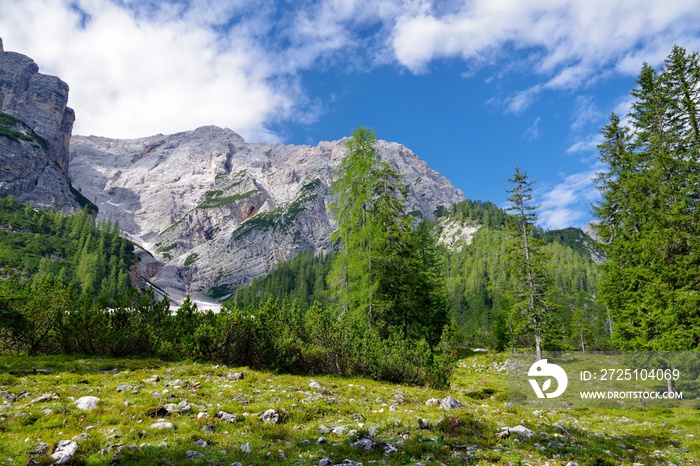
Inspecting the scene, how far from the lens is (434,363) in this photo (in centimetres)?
1894

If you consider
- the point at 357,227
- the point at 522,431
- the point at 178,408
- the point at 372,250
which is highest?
the point at 357,227

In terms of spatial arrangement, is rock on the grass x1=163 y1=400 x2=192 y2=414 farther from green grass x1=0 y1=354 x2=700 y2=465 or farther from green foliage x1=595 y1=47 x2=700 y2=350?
green foliage x1=595 y1=47 x2=700 y2=350

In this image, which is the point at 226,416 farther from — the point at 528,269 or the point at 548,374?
the point at 528,269

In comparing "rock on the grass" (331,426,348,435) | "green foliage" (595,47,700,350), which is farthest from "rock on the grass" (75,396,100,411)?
"green foliage" (595,47,700,350)

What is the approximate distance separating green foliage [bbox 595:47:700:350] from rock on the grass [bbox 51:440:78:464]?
28.1 meters

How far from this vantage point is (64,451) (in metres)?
6.68

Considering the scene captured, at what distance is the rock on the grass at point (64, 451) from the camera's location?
21.1 feet

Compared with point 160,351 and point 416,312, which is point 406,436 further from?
point 416,312

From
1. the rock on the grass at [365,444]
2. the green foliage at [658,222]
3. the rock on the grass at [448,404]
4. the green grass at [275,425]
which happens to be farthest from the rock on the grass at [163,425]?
the green foliage at [658,222]

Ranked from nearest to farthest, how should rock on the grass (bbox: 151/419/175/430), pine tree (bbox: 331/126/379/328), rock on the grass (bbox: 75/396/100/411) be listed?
rock on the grass (bbox: 151/419/175/430) → rock on the grass (bbox: 75/396/100/411) → pine tree (bbox: 331/126/379/328)

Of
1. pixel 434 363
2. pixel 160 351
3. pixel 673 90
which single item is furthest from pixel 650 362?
pixel 160 351

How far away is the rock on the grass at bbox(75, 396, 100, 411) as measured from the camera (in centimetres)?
936

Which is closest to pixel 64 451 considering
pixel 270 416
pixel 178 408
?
pixel 178 408

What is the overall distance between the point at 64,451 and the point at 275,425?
4410 mm
